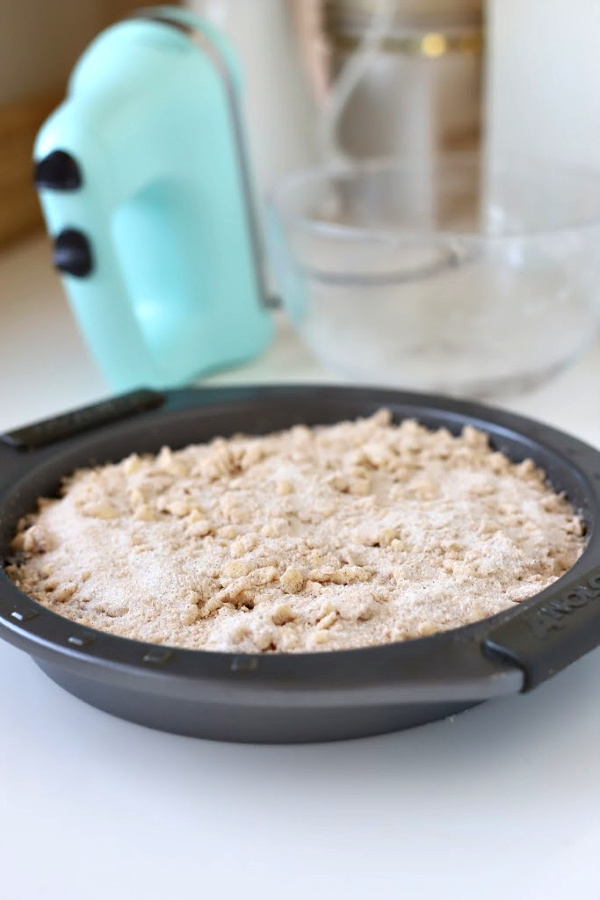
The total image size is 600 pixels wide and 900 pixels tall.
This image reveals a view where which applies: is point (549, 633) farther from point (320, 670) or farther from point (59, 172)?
point (59, 172)

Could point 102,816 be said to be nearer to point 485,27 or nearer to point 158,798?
point 158,798

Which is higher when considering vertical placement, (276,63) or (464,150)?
(276,63)

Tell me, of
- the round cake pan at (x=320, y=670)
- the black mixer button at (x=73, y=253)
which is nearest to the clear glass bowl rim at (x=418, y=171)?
the black mixer button at (x=73, y=253)

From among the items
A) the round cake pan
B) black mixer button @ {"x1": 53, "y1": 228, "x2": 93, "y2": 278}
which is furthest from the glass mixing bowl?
the round cake pan

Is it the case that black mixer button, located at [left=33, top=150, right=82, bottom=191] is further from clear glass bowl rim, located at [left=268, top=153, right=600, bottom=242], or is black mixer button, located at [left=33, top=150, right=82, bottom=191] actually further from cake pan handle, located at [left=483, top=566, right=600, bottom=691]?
cake pan handle, located at [left=483, top=566, right=600, bottom=691]

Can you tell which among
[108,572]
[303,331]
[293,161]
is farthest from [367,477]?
[293,161]

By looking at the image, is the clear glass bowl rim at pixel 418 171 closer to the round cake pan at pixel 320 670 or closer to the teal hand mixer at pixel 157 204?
the teal hand mixer at pixel 157 204

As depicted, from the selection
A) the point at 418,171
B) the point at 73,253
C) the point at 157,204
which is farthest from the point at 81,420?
the point at 418,171
